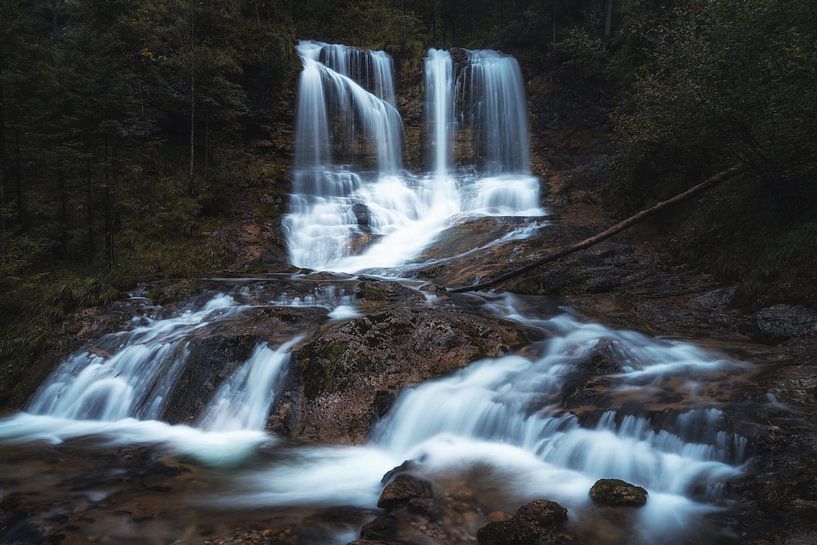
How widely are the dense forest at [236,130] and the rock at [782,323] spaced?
27 cm

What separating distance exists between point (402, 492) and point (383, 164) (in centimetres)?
1916

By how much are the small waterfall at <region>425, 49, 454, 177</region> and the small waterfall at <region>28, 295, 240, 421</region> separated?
16344 millimetres

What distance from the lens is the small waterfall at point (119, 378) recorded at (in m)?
7.95

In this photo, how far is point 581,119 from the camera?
75.8 ft

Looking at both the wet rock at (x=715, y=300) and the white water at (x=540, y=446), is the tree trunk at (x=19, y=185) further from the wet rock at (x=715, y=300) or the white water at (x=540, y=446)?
the wet rock at (x=715, y=300)

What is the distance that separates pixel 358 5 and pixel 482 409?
1134 inches

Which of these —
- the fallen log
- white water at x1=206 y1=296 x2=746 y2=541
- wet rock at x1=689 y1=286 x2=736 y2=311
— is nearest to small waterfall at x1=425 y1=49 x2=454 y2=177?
the fallen log

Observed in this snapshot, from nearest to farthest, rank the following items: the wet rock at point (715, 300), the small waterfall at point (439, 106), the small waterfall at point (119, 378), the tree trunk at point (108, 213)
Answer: the small waterfall at point (119, 378)
the wet rock at point (715, 300)
the tree trunk at point (108, 213)
the small waterfall at point (439, 106)

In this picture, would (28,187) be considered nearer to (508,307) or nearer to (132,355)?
(132,355)

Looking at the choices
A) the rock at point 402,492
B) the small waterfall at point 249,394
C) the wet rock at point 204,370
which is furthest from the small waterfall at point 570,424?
the wet rock at point 204,370

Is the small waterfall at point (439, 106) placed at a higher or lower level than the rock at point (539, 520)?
higher

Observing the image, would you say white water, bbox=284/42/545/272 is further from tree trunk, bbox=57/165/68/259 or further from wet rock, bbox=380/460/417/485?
wet rock, bbox=380/460/417/485

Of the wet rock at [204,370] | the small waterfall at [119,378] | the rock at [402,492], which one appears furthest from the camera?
the small waterfall at [119,378]

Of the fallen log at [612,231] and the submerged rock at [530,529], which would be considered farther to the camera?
the fallen log at [612,231]
